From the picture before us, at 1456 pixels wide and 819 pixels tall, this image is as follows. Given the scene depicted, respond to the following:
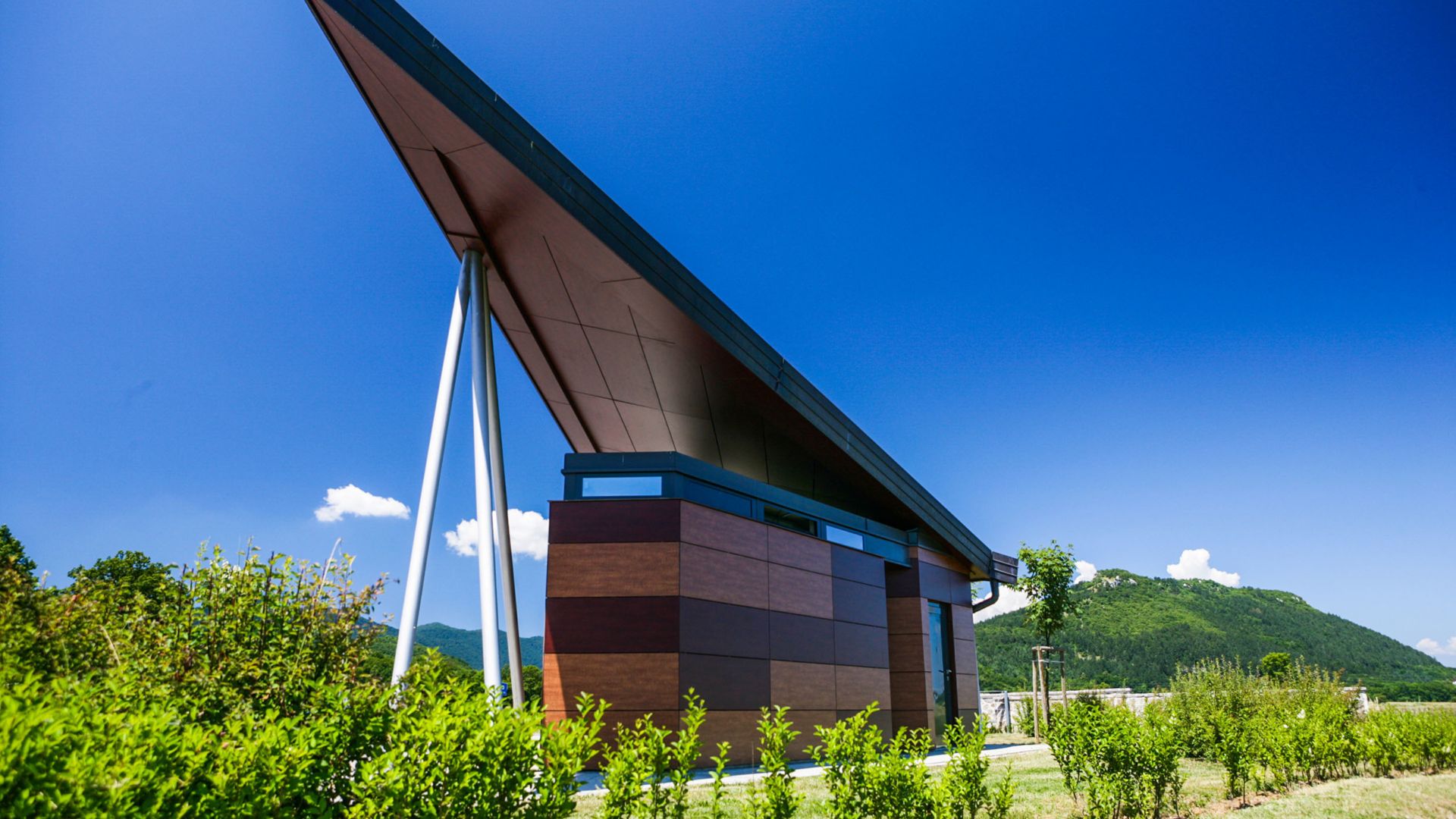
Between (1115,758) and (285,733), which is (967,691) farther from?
(285,733)

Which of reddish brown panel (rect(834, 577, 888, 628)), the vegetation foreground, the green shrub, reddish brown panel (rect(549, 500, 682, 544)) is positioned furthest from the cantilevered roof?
the green shrub

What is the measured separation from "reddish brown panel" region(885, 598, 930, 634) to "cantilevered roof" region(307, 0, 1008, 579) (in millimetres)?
2279

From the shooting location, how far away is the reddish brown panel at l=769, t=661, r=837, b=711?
55.7 ft

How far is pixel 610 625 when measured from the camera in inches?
584

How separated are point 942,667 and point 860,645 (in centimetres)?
566

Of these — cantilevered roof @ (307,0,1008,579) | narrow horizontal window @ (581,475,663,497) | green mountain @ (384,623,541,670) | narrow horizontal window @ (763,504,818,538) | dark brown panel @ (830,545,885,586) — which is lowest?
green mountain @ (384,623,541,670)

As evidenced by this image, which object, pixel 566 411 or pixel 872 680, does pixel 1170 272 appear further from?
pixel 566 411

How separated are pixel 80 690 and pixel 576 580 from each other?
11.4 metres

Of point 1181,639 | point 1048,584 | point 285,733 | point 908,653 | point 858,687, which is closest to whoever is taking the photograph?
point 285,733

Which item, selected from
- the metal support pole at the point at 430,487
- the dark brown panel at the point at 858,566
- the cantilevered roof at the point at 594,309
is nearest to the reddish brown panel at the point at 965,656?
the cantilevered roof at the point at 594,309

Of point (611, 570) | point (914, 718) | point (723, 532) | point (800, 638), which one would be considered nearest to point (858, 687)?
point (800, 638)

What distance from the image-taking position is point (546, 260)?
15.2 metres

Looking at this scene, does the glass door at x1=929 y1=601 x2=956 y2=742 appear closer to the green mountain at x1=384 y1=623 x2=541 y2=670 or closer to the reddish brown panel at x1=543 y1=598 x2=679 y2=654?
the reddish brown panel at x1=543 y1=598 x2=679 y2=654

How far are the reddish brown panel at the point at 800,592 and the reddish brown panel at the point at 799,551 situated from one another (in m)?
0.15
